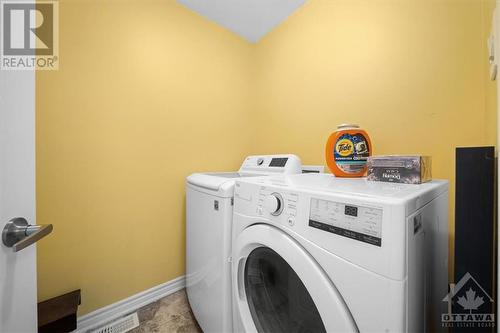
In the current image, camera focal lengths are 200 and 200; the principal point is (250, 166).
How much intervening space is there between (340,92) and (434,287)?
40.5 inches

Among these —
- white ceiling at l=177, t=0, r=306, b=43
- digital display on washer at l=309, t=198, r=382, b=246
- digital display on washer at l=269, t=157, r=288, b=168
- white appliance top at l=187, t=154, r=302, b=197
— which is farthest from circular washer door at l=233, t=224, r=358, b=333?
white ceiling at l=177, t=0, r=306, b=43

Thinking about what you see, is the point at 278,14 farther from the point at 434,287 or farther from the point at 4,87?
the point at 434,287

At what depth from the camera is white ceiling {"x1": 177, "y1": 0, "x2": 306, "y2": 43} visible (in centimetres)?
143

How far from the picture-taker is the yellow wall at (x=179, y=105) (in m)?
0.89

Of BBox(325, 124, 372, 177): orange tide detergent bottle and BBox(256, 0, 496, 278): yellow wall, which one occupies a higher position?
BBox(256, 0, 496, 278): yellow wall

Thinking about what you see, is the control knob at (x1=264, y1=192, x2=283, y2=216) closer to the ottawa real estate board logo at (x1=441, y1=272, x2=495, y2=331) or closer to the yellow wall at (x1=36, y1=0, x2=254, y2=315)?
the ottawa real estate board logo at (x1=441, y1=272, x2=495, y2=331)

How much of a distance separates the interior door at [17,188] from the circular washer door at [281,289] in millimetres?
568

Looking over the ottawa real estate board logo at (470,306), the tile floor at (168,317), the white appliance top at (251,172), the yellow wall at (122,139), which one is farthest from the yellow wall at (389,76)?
the tile floor at (168,317)

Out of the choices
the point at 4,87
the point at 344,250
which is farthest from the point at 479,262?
the point at 4,87

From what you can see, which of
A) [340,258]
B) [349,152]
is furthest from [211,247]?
[349,152]

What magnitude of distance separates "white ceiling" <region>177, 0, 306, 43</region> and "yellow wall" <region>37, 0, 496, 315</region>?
0.07 meters

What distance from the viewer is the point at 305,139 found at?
1.44 meters

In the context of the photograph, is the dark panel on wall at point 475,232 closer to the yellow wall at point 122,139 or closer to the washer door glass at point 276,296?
the washer door glass at point 276,296

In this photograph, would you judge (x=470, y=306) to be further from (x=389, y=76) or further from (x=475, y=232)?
(x=389, y=76)
